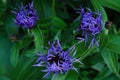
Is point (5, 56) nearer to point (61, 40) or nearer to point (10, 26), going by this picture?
point (10, 26)

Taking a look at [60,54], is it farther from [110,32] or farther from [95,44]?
[110,32]

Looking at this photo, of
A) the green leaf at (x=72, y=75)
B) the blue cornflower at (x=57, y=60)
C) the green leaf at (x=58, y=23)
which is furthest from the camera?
the green leaf at (x=58, y=23)

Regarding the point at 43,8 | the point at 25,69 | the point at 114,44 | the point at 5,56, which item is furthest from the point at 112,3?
the point at 5,56

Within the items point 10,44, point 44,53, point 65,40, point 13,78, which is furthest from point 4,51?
point 44,53

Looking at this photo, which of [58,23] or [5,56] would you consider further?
[5,56]

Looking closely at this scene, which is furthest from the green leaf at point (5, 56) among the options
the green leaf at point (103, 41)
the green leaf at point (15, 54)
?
the green leaf at point (103, 41)

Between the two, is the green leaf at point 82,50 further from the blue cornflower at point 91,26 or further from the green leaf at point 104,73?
the green leaf at point 104,73
